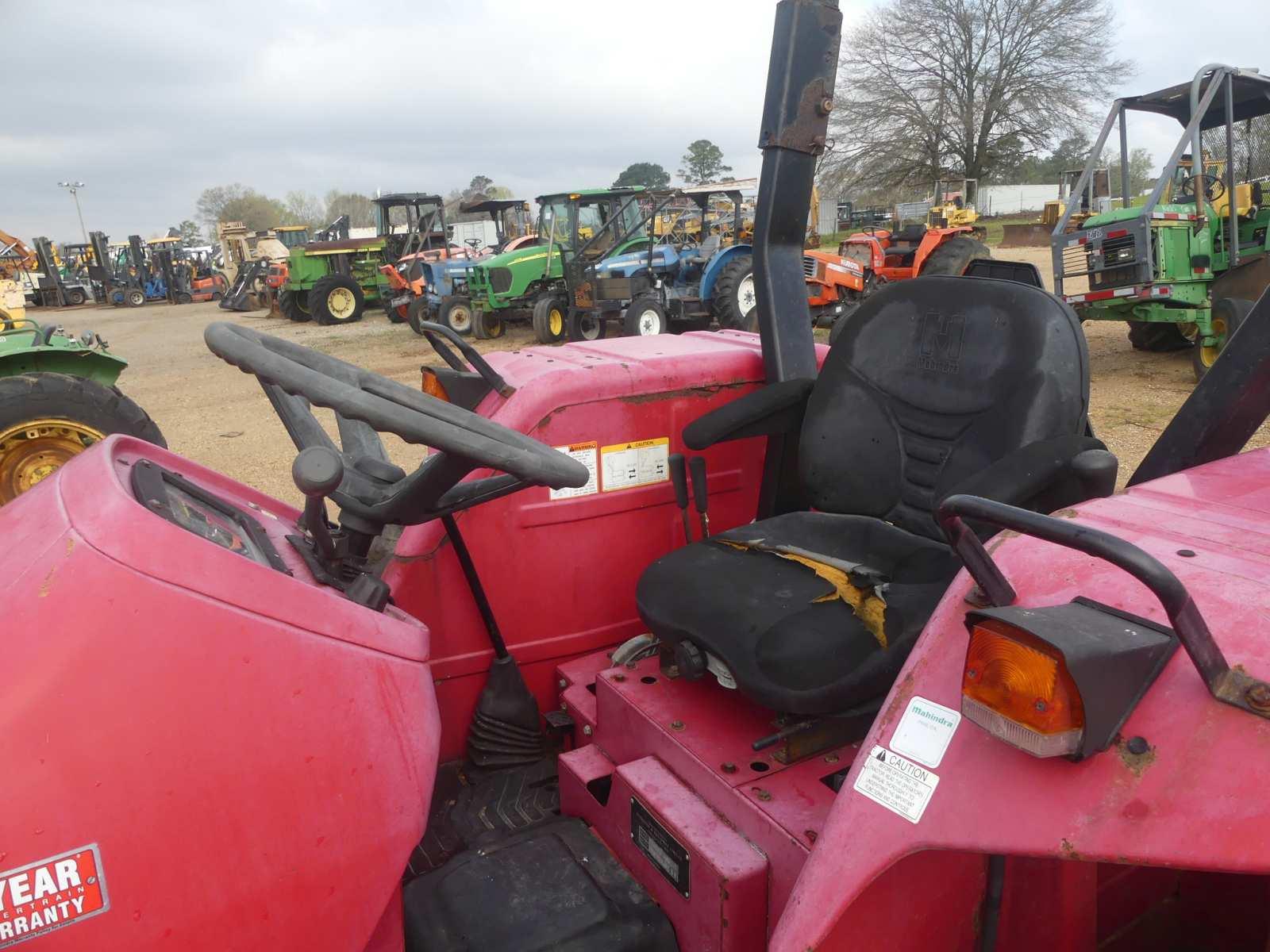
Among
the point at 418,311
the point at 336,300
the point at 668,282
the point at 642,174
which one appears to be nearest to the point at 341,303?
the point at 336,300

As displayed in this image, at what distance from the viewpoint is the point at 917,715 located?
3.26 feet

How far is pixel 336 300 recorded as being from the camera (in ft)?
53.4

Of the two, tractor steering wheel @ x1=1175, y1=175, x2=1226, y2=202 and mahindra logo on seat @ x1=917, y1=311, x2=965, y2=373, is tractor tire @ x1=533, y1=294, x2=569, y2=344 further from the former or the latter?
mahindra logo on seat @ x1=917, y1=311, x2=965, y2=373

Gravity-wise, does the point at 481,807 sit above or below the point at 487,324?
below

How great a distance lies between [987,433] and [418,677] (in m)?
1.19

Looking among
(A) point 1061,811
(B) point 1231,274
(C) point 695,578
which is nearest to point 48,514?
(C) point 695,578

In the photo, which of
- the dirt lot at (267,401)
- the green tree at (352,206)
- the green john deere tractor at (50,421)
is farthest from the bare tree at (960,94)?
the green tree at (352,206)

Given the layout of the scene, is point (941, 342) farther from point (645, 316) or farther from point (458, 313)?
point (458, 313)

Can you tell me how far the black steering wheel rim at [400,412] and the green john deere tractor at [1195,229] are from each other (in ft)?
22.2

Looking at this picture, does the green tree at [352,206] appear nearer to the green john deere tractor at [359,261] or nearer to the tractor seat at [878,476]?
the green john deere tractor at [359,261]

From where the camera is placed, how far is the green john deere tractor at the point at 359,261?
16.2 metres

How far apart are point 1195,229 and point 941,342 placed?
640 cm

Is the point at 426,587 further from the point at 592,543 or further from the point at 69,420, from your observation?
the point at 69,420

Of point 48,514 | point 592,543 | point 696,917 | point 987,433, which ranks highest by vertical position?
point 48,514
